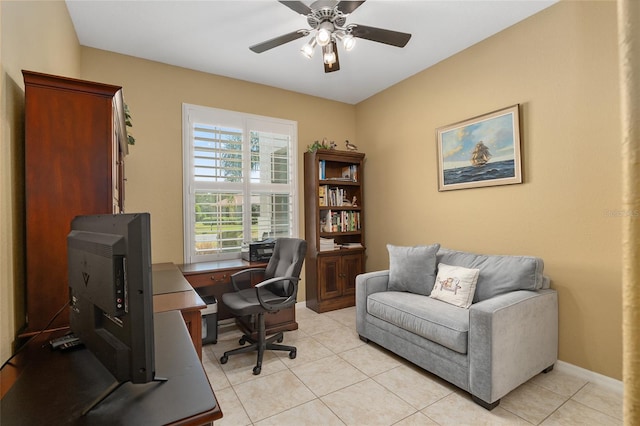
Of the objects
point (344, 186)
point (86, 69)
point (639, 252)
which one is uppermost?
point (86, 69)

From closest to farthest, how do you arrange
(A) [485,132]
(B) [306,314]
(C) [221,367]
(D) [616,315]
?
1. (D) [616,315]
2. (C) [221,367]
3. (A) [485,132]
4. (B) [306,314]

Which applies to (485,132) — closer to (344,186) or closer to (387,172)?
(387,172)

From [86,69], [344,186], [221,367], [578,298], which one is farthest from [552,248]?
[86,69]

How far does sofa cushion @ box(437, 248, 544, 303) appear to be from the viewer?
2314mm

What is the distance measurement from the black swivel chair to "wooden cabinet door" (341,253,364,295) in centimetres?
125

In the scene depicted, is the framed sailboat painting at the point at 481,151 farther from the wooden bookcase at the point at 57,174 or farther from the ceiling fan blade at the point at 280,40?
the wooden bookcase at the point at 57,174

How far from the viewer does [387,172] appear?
4047 millimetres

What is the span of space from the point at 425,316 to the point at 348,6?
226cm

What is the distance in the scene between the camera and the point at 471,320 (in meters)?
2.02

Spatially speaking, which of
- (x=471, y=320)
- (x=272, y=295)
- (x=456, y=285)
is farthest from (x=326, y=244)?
(x=471, y=320)

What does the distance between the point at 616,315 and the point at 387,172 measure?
8.44ft

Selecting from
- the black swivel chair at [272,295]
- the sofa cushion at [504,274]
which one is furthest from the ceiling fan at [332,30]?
the sofa cushion at [504,274]

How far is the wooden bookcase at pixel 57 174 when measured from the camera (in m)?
1.37

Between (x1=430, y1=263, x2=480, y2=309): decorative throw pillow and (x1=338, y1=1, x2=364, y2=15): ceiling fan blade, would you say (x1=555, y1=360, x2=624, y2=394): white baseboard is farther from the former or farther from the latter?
(x1=338, y1=1, x2=364, y2=15): ceiling fan blade
